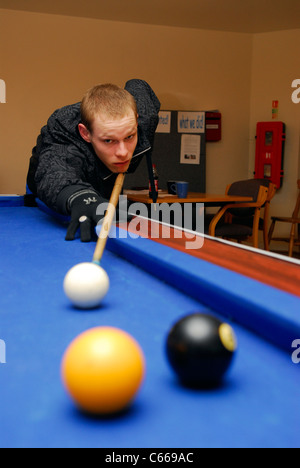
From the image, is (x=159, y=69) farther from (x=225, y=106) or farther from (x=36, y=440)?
(x=36, y=440)

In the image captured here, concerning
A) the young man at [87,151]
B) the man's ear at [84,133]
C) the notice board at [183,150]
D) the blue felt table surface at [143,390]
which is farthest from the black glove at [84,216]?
the notice board at [183,150]

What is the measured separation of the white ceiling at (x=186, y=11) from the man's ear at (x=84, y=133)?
3165 mm

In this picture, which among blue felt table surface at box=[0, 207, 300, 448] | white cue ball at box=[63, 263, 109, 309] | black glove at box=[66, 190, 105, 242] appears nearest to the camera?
blue felt table surface at box=[0, 207, 300, 448]

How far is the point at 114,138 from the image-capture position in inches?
76.0

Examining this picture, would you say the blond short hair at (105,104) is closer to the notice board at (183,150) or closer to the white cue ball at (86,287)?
the white cue ball at (86,287)

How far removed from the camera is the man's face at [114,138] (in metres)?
1.90

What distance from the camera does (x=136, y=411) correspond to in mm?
508

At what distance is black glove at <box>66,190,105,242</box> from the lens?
1564 mm

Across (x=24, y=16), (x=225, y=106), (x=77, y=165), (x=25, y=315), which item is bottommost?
(x=25, y=315)

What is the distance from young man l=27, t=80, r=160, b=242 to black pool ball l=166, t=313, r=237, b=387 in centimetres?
103

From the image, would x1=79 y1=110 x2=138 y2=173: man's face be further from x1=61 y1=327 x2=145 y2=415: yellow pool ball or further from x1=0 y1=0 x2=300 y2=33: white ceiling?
x1=0 y1=0 x2=300 y2=33: white ceiling

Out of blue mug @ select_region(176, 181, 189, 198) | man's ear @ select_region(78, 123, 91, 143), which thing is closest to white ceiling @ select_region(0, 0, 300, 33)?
blue mug @ select_region(176, 181, 189, 198)
